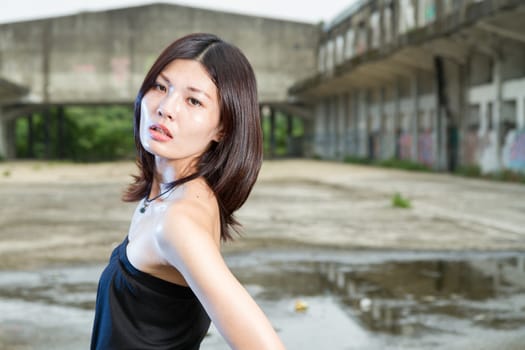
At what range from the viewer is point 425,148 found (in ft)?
86.7

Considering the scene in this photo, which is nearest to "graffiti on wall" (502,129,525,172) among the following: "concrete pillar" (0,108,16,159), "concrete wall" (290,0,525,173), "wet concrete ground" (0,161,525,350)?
"concrete wall" (290,0,525,173)

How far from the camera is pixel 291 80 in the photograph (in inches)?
1561

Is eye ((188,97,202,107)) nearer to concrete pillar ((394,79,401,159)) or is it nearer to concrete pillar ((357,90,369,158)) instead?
concrete pillar ((394,79,401,159))

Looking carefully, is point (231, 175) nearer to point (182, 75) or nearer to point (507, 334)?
point (182, 75)

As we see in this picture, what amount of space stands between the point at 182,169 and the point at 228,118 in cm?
14

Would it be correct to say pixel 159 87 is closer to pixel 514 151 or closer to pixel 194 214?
pixel 194 214

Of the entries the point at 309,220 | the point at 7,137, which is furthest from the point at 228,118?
the point at 7,137

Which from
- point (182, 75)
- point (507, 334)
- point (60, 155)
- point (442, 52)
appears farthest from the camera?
point (60, 155)

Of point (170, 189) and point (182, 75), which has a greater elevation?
point (182, 75)

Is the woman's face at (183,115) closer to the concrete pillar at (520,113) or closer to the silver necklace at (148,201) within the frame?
the silver necklace at (148,201)

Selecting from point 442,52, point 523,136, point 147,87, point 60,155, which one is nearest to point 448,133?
point 442,52

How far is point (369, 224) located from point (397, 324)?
524cm

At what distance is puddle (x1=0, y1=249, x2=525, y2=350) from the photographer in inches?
171

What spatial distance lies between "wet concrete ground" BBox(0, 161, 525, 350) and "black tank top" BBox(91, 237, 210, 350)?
9.18 ft
